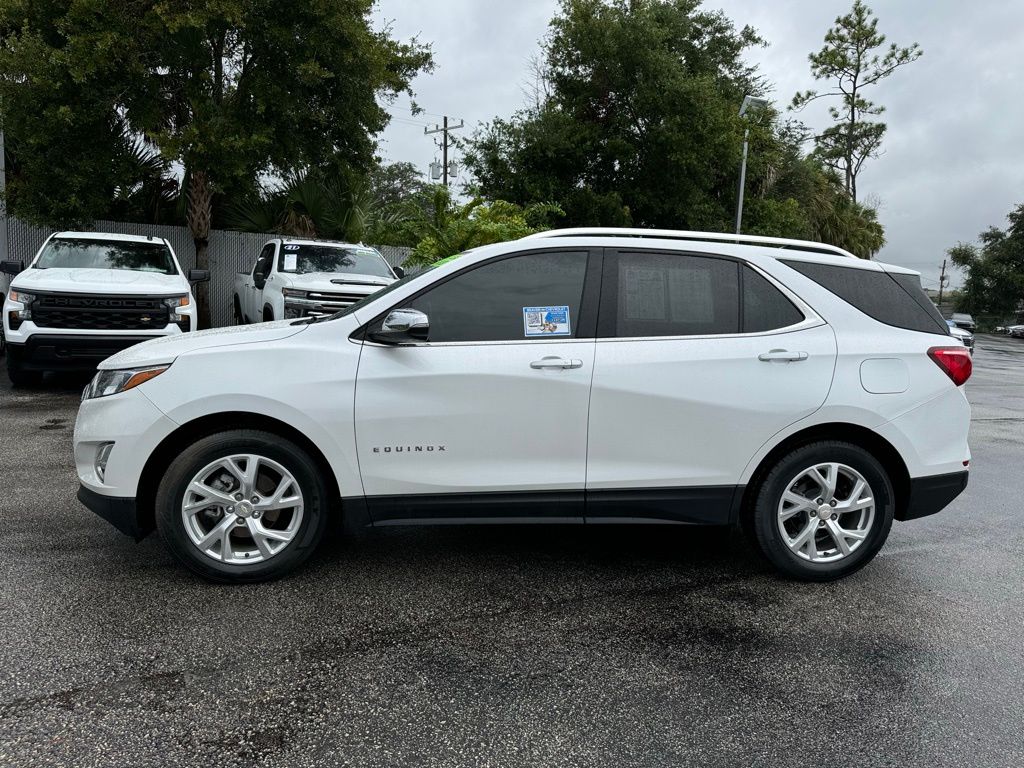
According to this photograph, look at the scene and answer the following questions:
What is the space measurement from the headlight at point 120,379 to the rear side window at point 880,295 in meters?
3.18

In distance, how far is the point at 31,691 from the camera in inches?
107

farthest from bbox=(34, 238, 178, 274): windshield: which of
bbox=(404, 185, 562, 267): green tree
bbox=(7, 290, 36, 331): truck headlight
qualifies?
bbox=(404, 185, 562, 267): green tree

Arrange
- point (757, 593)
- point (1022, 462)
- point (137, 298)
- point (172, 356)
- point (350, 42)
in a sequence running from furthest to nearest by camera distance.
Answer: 1. point (350, 42)
2. point (137, 298)
3. point (1022, 462)
4. point (757, 593)
5. point (172, 356)

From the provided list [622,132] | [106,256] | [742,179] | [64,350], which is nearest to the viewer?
[64,350]

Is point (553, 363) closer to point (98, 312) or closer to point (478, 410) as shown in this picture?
point (478, 410)

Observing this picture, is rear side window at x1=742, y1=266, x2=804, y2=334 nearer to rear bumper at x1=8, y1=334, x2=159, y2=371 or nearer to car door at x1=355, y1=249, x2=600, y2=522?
car door at x1=355, y1=249, x2=600, y2=522

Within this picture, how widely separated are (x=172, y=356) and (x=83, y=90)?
11525 mm

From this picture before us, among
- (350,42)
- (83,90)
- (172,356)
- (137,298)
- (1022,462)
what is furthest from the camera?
(350,42)

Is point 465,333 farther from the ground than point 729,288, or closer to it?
closer to it

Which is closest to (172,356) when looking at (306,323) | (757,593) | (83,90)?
(306,323)

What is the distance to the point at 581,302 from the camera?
3.81m

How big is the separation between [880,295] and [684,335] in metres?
1.11

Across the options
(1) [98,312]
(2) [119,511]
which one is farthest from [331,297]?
(2) [119,511]

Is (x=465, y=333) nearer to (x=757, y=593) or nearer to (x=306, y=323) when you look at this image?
(x=306, y=323)
